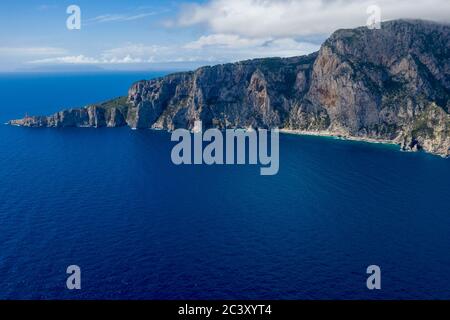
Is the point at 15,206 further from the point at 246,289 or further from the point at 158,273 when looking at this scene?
the point at 246,289

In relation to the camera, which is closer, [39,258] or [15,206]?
[39,258]

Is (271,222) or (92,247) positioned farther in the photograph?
(271,222)

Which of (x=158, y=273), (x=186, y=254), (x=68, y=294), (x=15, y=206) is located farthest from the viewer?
(x=15, y=206)

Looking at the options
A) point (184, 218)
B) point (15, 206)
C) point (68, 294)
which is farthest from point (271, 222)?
point (15, 206)

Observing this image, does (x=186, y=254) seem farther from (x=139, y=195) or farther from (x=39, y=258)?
(x=139, y=195)
